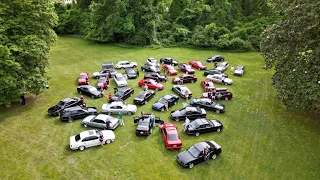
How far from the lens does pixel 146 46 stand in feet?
190

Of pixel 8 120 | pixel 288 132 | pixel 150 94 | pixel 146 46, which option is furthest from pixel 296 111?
pixel 146 46

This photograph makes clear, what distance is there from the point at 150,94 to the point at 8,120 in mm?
15369

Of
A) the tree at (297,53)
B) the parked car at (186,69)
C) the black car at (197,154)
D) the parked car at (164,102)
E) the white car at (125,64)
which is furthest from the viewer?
the white car at (125,64)

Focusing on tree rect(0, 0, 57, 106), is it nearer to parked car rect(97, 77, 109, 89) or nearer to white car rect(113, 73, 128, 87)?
parked car rect(97, 77, 109, 89)

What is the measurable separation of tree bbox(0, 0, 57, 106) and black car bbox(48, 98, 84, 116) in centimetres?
315

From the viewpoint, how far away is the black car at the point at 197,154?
21438 millimetres

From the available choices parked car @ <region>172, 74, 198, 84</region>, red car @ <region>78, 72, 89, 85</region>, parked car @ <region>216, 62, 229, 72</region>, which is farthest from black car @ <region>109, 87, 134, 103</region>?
parked car @ <region>216, 62, 229, 72</region>

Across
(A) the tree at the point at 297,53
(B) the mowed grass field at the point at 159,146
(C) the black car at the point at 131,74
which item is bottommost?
(B) the mowed grass field at the point at 159,146

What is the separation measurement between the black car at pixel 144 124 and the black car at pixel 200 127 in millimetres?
2969

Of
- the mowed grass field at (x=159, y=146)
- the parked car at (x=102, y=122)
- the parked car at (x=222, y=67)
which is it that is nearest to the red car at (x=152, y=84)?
the mowed grass field at (x=159, y=146)

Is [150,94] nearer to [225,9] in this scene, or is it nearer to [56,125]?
[56,125]

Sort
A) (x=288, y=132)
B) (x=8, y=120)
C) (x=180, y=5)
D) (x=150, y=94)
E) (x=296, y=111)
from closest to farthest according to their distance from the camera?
(x=288, y=132), (x=8, y=120), (x=296, y=111), (x=150, y=94), (x=180, y=5)

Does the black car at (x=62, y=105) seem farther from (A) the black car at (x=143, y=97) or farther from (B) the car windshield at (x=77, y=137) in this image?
(B) the car windshield at (x=77, y=137)

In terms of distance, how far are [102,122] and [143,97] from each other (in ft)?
23.0
